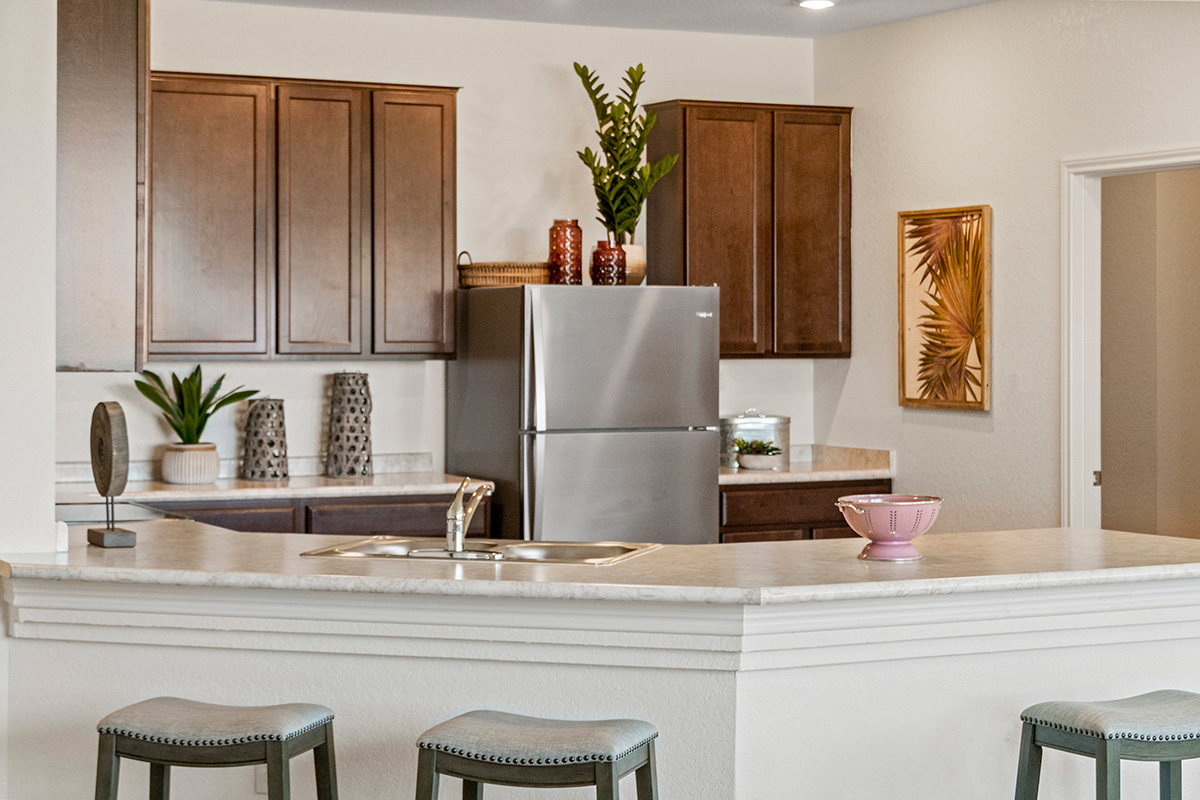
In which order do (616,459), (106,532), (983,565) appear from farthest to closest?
(616,459) → (106,532) → (983,565)

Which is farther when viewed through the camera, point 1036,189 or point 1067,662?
point 1036,189

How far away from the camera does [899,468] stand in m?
5.52

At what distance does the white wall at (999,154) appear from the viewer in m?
4.50

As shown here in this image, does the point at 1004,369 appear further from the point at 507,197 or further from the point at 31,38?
the point at 31,38

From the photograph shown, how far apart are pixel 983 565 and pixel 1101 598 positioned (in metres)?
0.25

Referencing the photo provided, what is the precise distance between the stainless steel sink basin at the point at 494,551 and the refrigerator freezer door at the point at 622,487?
4.77 ft

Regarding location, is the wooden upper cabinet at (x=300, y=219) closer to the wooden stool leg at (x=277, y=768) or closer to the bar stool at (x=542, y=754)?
the wooden stool leg at (x=277, y=768)

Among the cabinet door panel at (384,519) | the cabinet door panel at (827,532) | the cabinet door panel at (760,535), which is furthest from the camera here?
the cabinet door panel at (827,532)

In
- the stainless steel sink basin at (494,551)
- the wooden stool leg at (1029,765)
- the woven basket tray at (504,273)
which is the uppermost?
the woven basket tray at (504,273)

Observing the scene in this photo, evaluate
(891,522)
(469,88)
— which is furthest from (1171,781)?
(469,88)

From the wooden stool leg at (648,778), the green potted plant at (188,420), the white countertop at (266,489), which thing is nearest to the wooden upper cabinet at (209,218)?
the green potted plant at (188,420)

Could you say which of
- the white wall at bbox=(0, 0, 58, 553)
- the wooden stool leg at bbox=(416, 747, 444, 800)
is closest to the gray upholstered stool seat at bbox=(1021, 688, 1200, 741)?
the wooden stool leg at bbox=(416, 747, 444, 800)

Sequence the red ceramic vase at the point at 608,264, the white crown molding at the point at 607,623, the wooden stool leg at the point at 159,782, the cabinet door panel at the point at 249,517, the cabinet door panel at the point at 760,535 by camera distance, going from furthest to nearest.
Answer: the cabinet door panel at the point at 760,535 → the red ceramic vase at the point at 608,264 → the cabinet door panel at the point at 249,517 → the wooden stool leg at the point at 159,782 → the white crown molding at the point at 607,623

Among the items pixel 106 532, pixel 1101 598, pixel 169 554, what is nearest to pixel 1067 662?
pixel 1101 598
